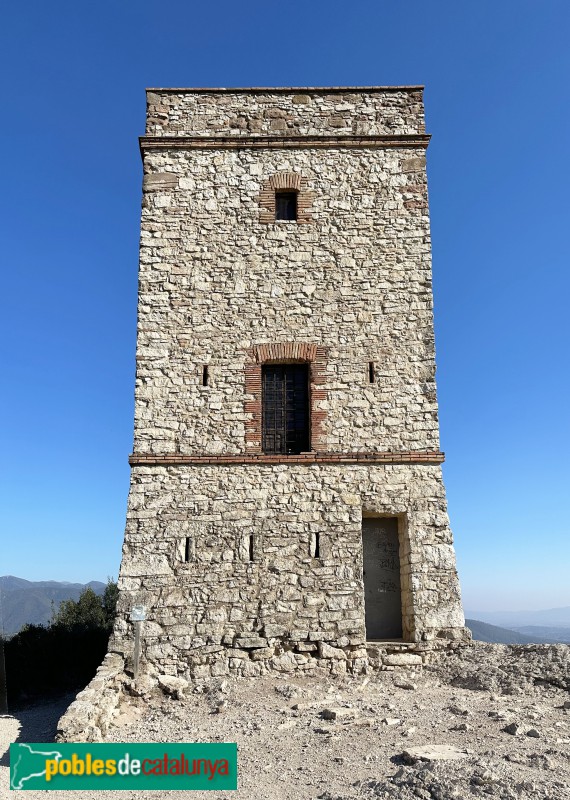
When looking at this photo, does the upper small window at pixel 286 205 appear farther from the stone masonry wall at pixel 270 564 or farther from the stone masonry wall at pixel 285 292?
the stone masonry wall at pixel 270 564

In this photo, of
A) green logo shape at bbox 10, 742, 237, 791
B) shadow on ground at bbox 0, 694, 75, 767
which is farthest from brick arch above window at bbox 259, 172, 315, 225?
shadow on ground at bbox 0, 694, 75, 767

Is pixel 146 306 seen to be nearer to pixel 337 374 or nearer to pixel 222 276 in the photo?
pixel 222 276

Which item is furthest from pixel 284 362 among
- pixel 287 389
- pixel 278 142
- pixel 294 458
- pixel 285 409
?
pixel 278 142

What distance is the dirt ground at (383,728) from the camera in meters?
4.56

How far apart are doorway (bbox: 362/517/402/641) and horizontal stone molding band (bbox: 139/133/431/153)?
6511 millimetres

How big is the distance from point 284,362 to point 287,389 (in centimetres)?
44

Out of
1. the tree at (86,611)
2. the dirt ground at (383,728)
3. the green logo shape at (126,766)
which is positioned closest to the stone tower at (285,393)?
the dirt ground at (383,728)

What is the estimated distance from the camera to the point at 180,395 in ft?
30.5

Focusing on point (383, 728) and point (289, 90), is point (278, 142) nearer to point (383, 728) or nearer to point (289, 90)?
point (289, 90)

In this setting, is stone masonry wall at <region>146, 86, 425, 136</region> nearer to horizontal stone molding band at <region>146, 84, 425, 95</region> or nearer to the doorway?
horizontal stone molding band at <region>146, 84, 425, 95</region>

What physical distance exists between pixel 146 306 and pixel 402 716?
22.9 feet

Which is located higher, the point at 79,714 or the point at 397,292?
the point at 397,292

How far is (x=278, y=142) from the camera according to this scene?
10312 millimetres

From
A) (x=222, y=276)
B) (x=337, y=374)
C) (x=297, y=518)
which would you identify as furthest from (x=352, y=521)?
(x=222, y=276)
